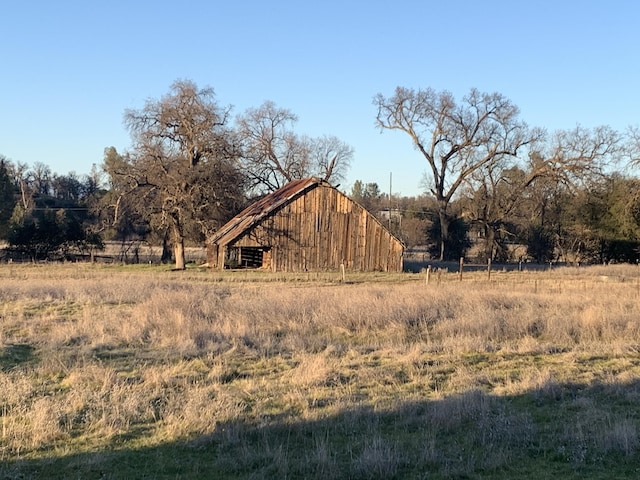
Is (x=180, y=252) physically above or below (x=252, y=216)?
below

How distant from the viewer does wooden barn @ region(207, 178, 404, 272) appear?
38625 mm

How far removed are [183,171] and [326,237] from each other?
1132cm

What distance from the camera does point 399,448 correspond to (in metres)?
5.71

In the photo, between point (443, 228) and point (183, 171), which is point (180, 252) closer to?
point (183, 171)

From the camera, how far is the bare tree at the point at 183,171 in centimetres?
4150

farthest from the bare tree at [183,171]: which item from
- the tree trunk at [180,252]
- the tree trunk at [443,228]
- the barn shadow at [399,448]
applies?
the barn shadow at [399,448]

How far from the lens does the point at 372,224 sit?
40.2m

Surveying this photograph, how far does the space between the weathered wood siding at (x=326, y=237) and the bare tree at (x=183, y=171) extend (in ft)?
16.5

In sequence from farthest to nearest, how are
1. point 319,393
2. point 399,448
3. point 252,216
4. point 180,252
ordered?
1. point 180,252
2. point 252,216
3. point 319,393
4. point 399,448

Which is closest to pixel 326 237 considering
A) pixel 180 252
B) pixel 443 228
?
pixel 180 252

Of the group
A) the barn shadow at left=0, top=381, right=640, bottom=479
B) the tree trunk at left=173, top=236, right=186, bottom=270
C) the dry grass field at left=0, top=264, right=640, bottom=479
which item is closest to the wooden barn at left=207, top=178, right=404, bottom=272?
the tree trunk at left=173, top=236, right=186, bottom=270

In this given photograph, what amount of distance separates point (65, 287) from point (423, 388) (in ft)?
55.2

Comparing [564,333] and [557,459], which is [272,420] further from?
[564,333]

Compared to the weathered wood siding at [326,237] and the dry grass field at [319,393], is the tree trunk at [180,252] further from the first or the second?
the dry grass field at [319,393]
